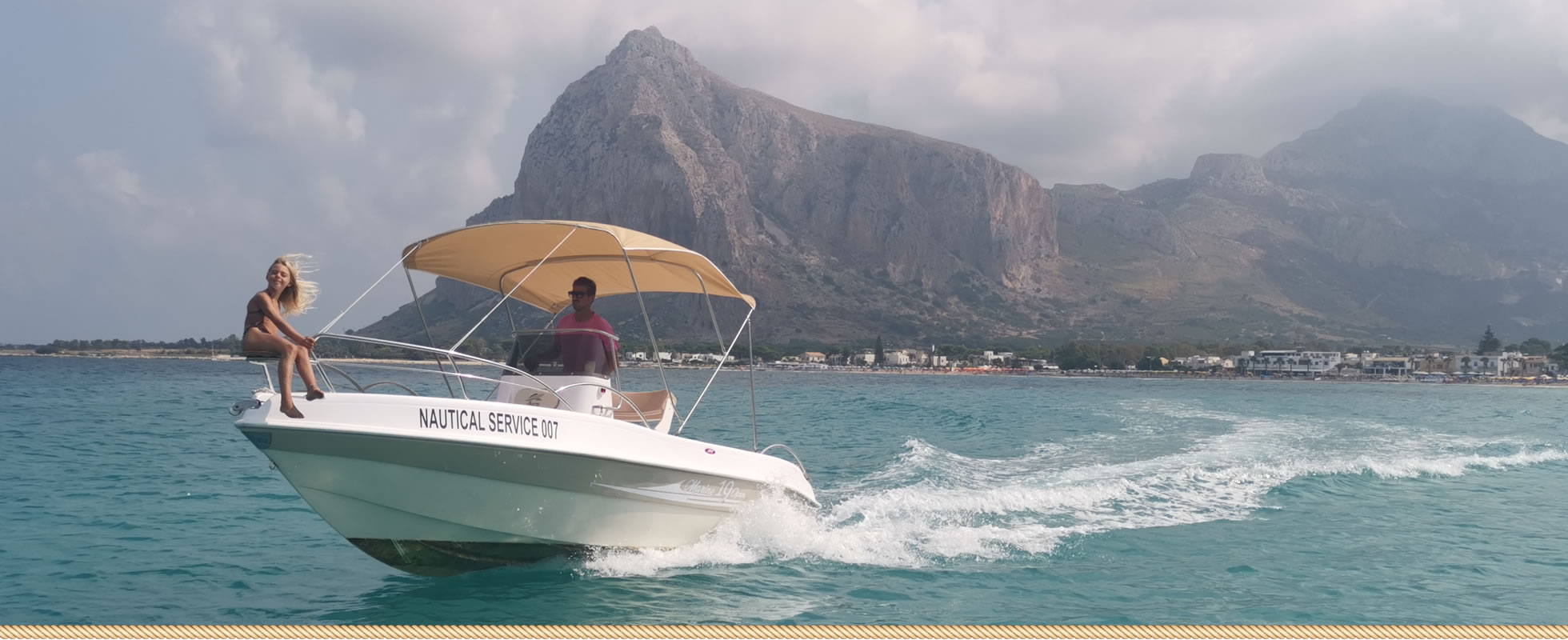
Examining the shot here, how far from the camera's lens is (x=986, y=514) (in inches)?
488

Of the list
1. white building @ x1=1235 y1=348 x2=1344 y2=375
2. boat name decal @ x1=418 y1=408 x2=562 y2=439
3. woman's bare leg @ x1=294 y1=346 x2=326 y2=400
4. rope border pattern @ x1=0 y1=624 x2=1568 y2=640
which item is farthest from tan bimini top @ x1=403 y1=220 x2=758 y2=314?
white building @ x1=1235 y1=348 x2=1344 y2=375

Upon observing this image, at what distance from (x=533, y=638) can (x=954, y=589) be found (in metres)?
3.57

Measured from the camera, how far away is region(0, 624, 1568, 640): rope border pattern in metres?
6.96

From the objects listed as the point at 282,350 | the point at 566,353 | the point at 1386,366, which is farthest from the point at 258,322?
the point at 1386,366

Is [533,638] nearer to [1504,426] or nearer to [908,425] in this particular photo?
[908,425]

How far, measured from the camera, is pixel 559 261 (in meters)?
10.8

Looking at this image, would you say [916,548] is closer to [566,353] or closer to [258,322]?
[566,353]

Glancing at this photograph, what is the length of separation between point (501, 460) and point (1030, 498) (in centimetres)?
787

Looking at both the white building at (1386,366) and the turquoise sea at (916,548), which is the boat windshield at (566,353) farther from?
the white building at (1386,366)

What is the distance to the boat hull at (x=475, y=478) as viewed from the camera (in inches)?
291

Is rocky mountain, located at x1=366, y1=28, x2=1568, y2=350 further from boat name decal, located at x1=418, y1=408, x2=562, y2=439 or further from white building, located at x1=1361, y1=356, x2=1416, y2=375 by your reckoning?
boat name decal, located at x1=418, y1=408, x2=562, y2=439

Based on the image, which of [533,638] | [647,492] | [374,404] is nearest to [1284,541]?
[647,492]

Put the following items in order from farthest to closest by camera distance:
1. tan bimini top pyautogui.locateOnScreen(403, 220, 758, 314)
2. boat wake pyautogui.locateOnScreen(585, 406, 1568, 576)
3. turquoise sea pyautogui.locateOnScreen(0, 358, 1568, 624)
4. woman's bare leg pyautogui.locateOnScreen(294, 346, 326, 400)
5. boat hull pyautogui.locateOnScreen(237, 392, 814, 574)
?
boat wake pyautogui.locateOnScreen(585, 406, 1568, 576) → tan bimini top pyautogui.locateOnScreen(403, 220, 758, 314) → turquoise sea pyautogui.locateOnScreen(0, 358, 1568, 624) → boat hull pyautogui.locateOnScreen(237, 392, 814, 574) → woman's bare leg pyautogui.locateOnScreen(294, 346, 326, 400)

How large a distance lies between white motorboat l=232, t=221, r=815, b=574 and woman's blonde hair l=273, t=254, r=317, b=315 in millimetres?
422
